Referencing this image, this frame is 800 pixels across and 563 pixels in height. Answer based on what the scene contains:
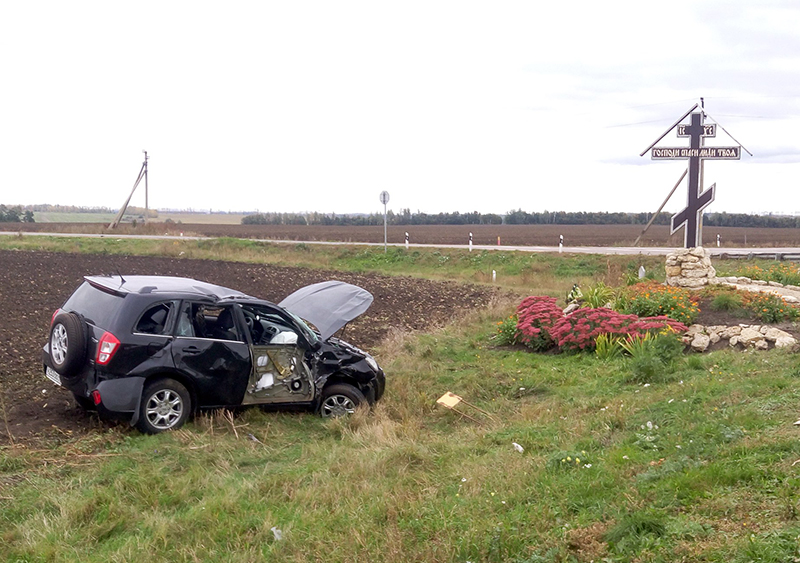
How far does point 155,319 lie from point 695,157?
1552 cm

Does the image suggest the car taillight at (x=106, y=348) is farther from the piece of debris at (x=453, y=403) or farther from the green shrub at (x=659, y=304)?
the green shrub at (x=659, y=304)

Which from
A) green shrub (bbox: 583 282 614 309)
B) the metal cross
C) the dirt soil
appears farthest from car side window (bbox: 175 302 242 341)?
the metal cross

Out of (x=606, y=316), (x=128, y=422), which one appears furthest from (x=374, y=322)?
(x=128, y=422)

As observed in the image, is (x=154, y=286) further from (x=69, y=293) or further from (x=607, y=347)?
(x=69, y=293)

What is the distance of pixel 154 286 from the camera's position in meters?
8.22

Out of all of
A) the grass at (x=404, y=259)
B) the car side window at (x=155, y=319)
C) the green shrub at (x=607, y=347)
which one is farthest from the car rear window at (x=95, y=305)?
the grass at (x=404, y=259)

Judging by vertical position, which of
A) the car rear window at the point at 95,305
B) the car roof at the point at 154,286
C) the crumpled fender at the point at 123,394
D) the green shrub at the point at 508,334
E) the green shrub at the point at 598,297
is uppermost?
the car roof at the point at 154,286

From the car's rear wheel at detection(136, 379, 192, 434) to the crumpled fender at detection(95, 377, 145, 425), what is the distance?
76mm

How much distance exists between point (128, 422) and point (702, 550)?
6.13 metres

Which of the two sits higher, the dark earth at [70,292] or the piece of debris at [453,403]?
the dark earth at [70,292]

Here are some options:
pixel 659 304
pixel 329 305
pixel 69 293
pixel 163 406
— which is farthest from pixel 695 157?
pixel 69 293

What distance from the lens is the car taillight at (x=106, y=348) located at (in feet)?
24.3

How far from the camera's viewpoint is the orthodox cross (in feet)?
59.7

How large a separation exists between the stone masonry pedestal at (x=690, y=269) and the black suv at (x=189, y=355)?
10259mm
